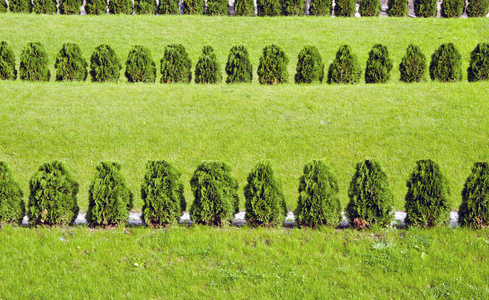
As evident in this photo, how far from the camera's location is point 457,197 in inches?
450

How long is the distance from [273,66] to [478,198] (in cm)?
940

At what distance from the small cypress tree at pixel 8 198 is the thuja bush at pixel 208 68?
8.69 metres

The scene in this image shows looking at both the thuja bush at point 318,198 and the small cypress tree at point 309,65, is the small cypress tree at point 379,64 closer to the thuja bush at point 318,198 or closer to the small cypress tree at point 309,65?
the small cypress tree at point 309,65

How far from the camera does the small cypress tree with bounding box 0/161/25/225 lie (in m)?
9.16

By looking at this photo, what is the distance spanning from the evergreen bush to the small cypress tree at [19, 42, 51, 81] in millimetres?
13992

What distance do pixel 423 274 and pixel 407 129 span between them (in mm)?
6834

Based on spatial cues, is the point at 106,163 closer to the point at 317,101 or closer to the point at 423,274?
the point at 423,274

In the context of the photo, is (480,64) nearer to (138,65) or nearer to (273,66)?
(273,66)

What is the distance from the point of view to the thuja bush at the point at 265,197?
357 inches

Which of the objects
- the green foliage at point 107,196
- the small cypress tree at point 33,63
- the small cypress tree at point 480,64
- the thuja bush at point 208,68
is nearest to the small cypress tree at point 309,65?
the thuja bush at point 208,68

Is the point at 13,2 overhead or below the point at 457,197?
overhead

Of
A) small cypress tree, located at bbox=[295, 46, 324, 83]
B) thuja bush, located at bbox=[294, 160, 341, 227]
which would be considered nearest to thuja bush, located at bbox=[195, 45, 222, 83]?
small cypress tree, located at bbox=[295, 46, 324, 83]

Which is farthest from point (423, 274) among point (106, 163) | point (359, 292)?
point (106, 163)

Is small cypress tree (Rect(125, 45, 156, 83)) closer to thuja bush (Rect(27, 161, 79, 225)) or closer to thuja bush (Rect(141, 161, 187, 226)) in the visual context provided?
thuja bush (Rect(27, 161, 79, 225))
